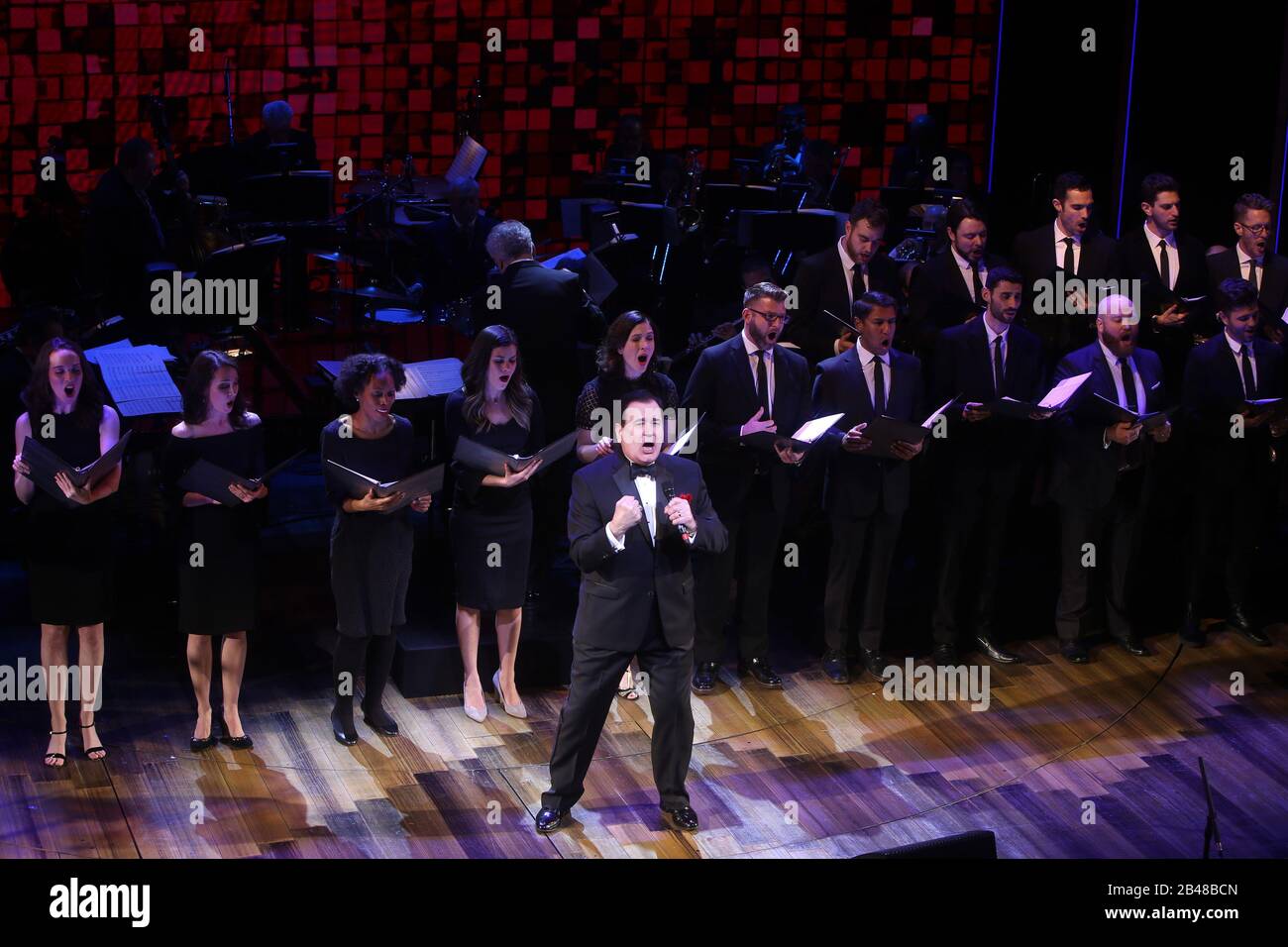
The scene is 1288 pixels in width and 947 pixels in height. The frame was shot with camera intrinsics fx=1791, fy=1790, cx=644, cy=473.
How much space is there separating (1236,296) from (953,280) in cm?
113

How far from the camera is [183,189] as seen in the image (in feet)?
28.1

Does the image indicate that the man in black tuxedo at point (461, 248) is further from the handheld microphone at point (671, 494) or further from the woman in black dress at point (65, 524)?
the handheld microphone at point (671, 494)

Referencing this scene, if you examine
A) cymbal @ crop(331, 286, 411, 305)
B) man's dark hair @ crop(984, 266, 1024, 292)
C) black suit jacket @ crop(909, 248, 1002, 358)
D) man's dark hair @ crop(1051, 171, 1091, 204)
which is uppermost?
man's dark hair @ crop(1051, 171, 1091, 204)

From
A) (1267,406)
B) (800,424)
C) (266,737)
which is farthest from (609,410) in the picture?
(1267,406)

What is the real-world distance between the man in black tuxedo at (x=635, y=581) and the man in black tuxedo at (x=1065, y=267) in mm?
2357

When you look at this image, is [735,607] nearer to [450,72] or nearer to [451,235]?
[451,235]

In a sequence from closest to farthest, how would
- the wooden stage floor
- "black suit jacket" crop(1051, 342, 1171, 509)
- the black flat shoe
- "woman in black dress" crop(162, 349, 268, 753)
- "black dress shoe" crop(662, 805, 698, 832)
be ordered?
1. the wooden stage floor
2. "black dress shoe" crop(662, 805, 698, 832)
3. "woman in black dress" crop(162, 349, 268, 753)
4. the black flat shoe
5. "black suit jacket" crop(1051, 342, 1171, 509)

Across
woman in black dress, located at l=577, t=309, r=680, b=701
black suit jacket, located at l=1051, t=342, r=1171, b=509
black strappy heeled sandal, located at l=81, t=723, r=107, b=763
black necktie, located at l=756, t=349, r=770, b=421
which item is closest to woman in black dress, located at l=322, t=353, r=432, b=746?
woman in black dress, located at l=577, t=309, r=680, b=701

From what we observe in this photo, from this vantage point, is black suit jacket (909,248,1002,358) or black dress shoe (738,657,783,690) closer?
black dress shoe (738,657,783,690)

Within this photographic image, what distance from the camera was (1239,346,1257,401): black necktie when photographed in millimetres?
7266

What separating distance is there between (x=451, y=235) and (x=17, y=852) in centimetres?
361

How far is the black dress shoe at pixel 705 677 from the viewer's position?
22.8 feet

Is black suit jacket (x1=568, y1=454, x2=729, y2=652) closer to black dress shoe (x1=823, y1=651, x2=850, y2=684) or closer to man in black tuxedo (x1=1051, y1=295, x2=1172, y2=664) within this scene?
black dress shoe (x1=823, y1=651, x2=850, y2=684)

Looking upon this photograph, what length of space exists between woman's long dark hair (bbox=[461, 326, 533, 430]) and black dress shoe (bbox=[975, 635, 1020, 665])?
7.15ft
